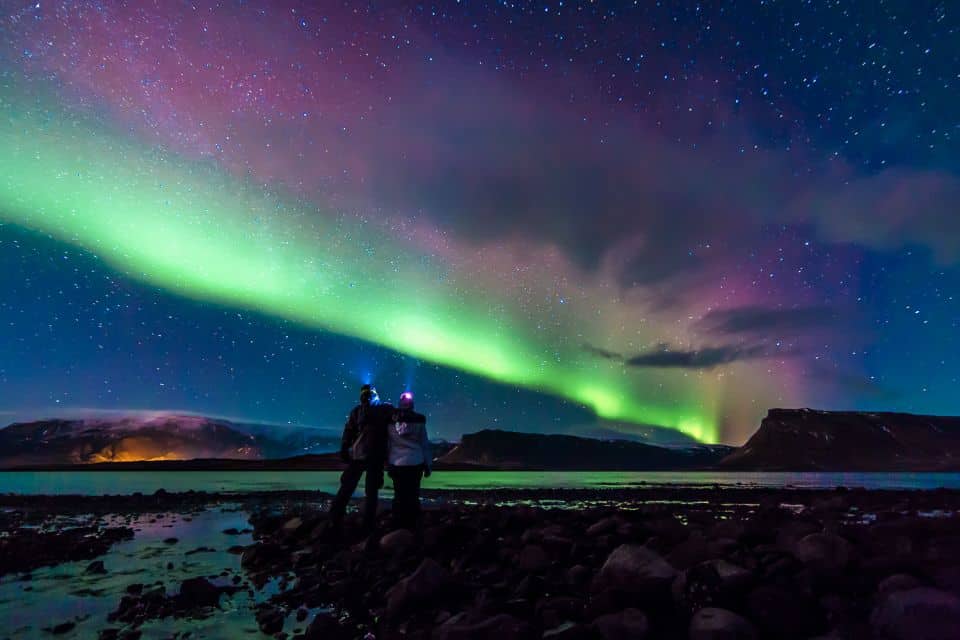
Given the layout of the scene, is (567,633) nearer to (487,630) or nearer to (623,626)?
(623,626)

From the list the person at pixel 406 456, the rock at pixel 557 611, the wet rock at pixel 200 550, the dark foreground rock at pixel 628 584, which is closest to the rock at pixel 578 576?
the dark foreground rock at pixel 628 584

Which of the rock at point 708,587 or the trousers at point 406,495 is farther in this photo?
the trousers at point 406,495

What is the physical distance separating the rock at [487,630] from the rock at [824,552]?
383 cm

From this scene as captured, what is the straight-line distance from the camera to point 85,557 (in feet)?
37.0

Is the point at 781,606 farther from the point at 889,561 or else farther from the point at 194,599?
the point at 194,599

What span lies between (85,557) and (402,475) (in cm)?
675

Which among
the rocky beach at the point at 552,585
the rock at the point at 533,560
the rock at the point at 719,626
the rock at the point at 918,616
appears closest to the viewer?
the rock at the point at 918,616

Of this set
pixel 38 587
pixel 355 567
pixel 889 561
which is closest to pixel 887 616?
pixel 889 561

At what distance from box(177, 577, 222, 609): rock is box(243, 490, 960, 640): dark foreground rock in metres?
0.86

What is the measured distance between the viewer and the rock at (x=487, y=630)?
190 inches

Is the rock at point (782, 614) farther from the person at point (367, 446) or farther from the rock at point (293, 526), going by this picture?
the rock at point (293, 526)

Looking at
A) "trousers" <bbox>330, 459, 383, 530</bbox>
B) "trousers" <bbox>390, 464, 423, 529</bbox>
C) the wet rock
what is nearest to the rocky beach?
the wet rock

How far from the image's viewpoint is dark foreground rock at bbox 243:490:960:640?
489 cm

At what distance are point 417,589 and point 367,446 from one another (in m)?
4.80
